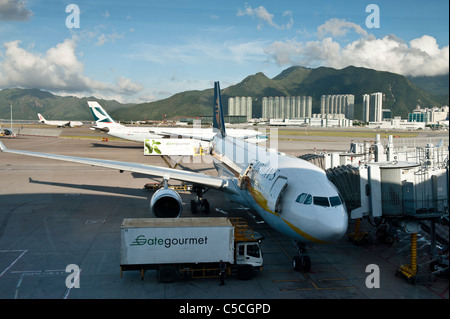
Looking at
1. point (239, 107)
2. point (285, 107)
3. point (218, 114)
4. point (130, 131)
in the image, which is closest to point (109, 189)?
point (218, 114)

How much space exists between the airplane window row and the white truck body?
285 centimetres

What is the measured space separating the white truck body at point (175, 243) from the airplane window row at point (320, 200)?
2850mm

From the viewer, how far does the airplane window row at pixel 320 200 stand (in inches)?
504

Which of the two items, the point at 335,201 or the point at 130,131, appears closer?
the point at 335,201

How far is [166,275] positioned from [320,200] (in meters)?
6.12

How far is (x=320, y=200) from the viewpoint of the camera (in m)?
12.8

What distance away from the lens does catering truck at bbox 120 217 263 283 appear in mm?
12820

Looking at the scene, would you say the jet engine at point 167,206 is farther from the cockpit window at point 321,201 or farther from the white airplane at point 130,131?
the white airplane at point 130,131

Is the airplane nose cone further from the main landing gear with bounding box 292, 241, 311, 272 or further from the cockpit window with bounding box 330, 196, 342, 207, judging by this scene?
the main landing gear with bounding box 292, 241, 311, 272

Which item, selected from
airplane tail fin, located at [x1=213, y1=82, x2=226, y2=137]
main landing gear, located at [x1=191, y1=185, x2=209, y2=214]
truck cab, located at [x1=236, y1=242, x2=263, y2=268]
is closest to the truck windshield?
truck cab, located at [x1=236, y1=242, x2=263, y2=268]

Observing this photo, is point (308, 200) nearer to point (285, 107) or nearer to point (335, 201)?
point (335, 201)
